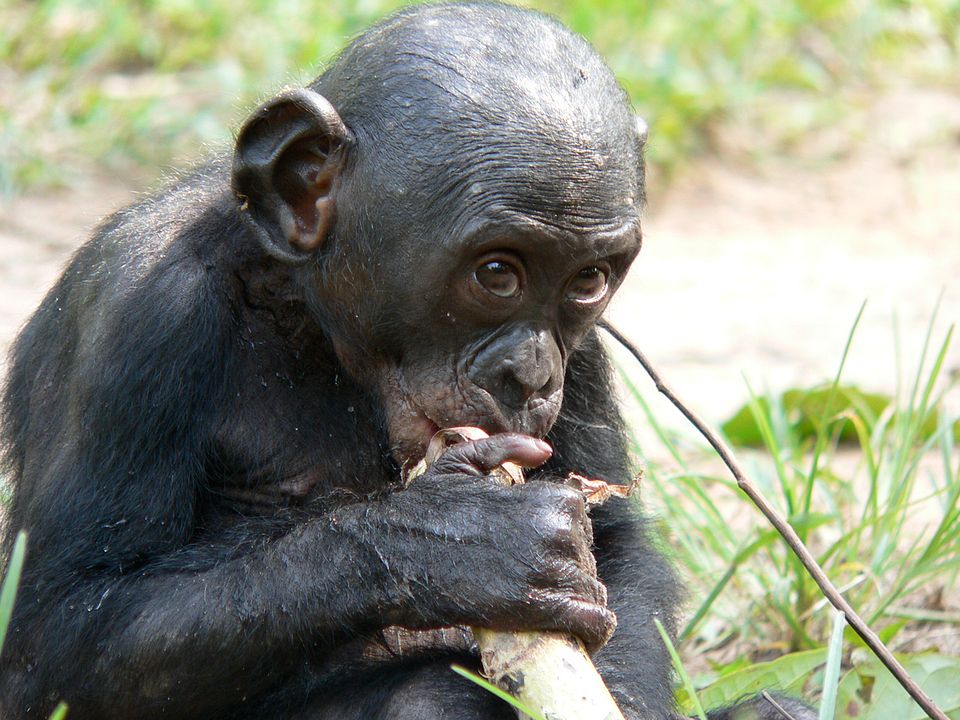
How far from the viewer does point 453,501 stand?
3.56 metres

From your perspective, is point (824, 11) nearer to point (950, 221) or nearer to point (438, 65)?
point (950, 221)

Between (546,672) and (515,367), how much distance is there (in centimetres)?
85

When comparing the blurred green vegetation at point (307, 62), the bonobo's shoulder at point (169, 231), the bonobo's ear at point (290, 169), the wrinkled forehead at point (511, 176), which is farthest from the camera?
the blurred green vegetation at point (307, 62)

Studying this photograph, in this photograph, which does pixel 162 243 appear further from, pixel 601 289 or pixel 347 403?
pixel 601 289

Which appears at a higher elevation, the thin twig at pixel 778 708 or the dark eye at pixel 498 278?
the dark eye at pixel 498 278

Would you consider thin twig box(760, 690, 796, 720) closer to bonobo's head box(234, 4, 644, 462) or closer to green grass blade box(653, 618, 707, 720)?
green grass blade box(653, 618, 707, 720)

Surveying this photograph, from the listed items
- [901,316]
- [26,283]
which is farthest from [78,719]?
[901,316]

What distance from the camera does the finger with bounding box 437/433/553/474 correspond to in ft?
11.7

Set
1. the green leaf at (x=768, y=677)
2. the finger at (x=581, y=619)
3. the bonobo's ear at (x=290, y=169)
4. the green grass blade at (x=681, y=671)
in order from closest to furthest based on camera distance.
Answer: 1. the finger at (x=581, y=619)
2. the green grass blade at (x=681, y=671)
3. the bonobo's ear at (x=290, y=169)
4. the green leaf at (x=768, y=677)

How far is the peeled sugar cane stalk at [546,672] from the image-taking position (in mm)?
3123

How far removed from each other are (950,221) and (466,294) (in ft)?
23.1

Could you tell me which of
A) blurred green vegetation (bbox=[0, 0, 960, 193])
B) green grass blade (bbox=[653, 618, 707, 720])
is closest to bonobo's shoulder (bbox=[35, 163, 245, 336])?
green grass blade (bbox=[653, 618, 707, 720])

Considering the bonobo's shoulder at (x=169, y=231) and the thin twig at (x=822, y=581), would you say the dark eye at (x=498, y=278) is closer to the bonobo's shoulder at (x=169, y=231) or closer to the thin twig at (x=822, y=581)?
the thin twig at (x=822, y=581)

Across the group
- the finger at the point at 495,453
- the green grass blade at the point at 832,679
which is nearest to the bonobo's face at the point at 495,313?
the finger at the point at 495,453
